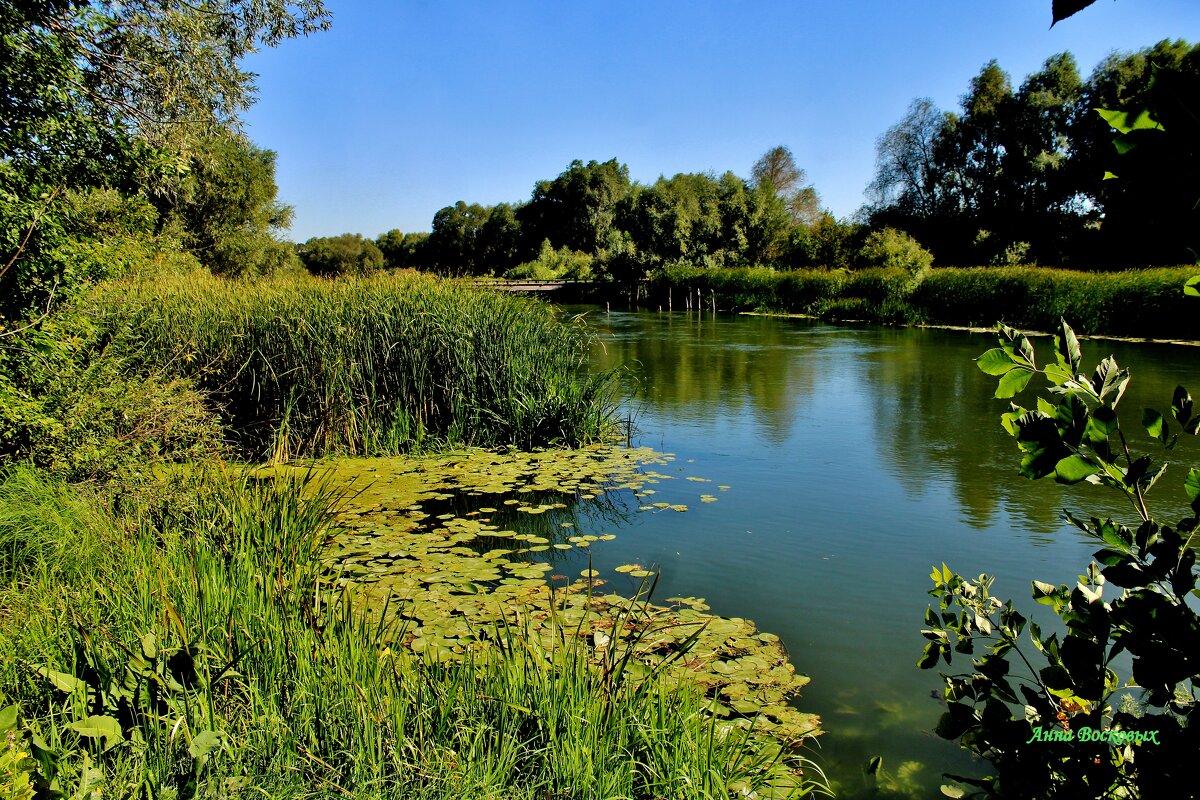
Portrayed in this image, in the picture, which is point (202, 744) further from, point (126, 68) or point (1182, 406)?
point (126, 68)

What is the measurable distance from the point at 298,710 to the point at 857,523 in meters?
4.64

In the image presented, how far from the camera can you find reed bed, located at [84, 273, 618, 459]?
301 inches

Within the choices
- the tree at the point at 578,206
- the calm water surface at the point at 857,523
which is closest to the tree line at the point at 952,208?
the tree at the point at 578,206

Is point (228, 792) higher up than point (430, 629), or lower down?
higher up

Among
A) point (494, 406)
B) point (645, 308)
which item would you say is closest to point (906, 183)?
point (645, 308)

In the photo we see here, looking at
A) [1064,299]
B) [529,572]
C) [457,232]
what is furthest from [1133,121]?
[457,232]

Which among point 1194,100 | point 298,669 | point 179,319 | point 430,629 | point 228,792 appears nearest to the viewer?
point 1194,100

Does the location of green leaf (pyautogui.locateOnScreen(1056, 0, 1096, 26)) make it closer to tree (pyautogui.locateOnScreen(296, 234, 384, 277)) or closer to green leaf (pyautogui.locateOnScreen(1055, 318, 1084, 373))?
green leaf (pyautogui.locateOnScreen(1055, 318, 1084, 373))

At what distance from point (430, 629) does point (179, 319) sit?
17.8 ft

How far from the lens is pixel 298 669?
2.78m

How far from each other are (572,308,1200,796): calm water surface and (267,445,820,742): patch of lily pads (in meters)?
0.25

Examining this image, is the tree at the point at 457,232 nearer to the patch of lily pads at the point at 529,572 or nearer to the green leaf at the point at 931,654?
the patch of lily pads at the point at 529,572

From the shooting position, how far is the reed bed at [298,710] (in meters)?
2.30

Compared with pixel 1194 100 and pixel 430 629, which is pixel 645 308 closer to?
pixel 430 629
